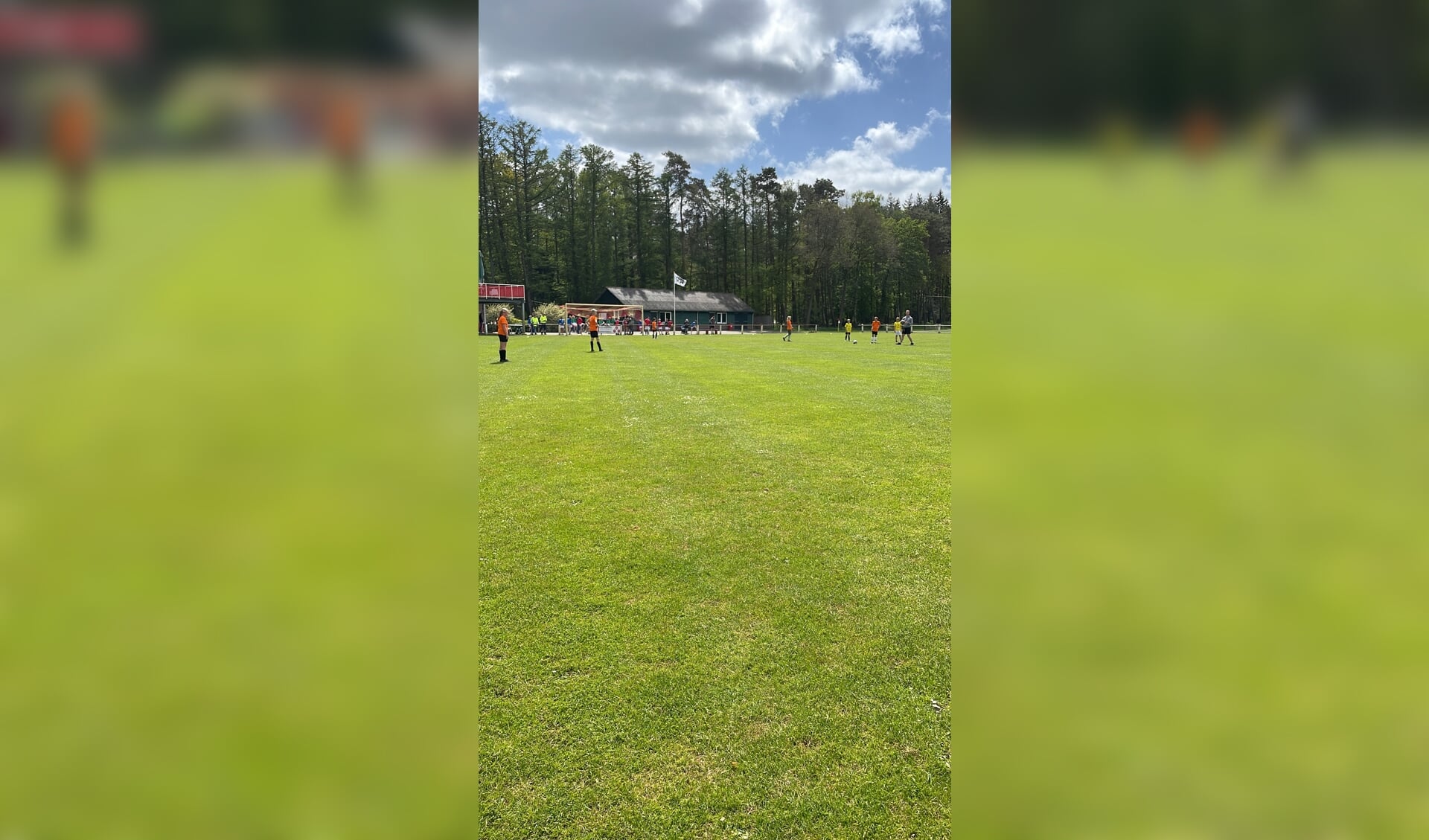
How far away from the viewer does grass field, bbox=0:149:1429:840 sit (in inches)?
48.5

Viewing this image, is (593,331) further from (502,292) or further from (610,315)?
(610,315)

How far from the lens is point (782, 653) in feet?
10.8

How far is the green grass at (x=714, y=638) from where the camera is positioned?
2361 millimetres

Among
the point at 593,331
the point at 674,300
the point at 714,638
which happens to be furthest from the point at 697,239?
the point at 714,638
